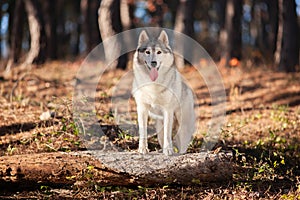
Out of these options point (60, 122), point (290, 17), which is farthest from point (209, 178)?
point (290, 17)

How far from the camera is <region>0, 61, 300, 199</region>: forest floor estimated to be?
4.89 metres

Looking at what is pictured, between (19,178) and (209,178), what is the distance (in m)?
2.23

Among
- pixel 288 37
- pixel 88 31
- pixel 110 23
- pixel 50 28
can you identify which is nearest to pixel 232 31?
pixel 288 37

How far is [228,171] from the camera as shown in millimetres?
4977

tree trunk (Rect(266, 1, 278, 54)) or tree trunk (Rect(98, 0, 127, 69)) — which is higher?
tree trunk (Rect(266, 1, 278, 54))

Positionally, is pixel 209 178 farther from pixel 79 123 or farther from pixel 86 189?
pixel 79 123

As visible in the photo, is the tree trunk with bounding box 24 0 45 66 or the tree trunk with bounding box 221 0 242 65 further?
the tree trunk with bounding box 221 0 242 65

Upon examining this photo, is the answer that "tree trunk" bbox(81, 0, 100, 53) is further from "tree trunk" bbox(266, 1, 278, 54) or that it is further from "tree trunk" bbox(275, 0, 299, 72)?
"tree trunk" bbox(266, 1, 278, 54)

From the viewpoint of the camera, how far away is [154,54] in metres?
5.14

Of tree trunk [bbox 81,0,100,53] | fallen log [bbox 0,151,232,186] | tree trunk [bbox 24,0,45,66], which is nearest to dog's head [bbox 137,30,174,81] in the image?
fallen log [bbox 0,151,232,186]

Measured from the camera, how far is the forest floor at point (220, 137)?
489cm

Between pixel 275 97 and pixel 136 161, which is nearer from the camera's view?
pixel 136 161

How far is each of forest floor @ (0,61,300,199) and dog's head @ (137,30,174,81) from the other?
1113 mm

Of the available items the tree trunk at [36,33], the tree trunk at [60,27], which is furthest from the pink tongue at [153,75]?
the tree trunk at [60,27]
